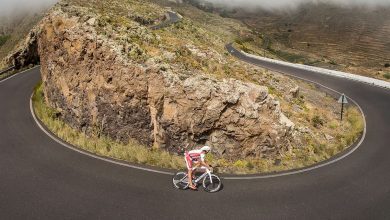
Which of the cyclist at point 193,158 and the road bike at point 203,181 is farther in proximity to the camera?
the road bike at point 203,181

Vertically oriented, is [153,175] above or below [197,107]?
below

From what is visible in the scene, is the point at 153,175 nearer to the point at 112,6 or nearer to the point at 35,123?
the point at 35,123

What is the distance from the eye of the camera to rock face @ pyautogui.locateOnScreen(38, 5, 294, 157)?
16.6m

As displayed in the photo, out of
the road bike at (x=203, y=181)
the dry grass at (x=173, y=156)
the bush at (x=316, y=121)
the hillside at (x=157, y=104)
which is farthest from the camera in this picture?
the bush at (x=316, y=121)

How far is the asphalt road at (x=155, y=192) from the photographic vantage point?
38.1 ft

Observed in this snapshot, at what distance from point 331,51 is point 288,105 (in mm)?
143924

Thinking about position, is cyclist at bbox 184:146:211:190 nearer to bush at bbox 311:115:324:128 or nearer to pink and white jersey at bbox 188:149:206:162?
pink and white jersey at bbox 188:149:206:162

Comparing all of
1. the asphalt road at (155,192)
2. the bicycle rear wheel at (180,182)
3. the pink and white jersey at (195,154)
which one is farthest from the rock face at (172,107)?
the pink and white jersey at (195,154)

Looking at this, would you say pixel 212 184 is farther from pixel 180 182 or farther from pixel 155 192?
pixel 155 192

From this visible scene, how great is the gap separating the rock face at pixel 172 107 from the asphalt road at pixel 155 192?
2528mm

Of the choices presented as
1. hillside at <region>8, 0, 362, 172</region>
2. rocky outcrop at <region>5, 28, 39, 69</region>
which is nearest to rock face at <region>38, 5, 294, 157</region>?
hillside at <region>8, 0, 362, 172</region>

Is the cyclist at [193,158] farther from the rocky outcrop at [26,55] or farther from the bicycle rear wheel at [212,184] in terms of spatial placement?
the rocky outcrop at [26,55]

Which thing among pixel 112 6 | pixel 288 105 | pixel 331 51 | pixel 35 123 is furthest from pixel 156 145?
pixel 331 51

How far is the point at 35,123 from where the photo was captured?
20.2 m
